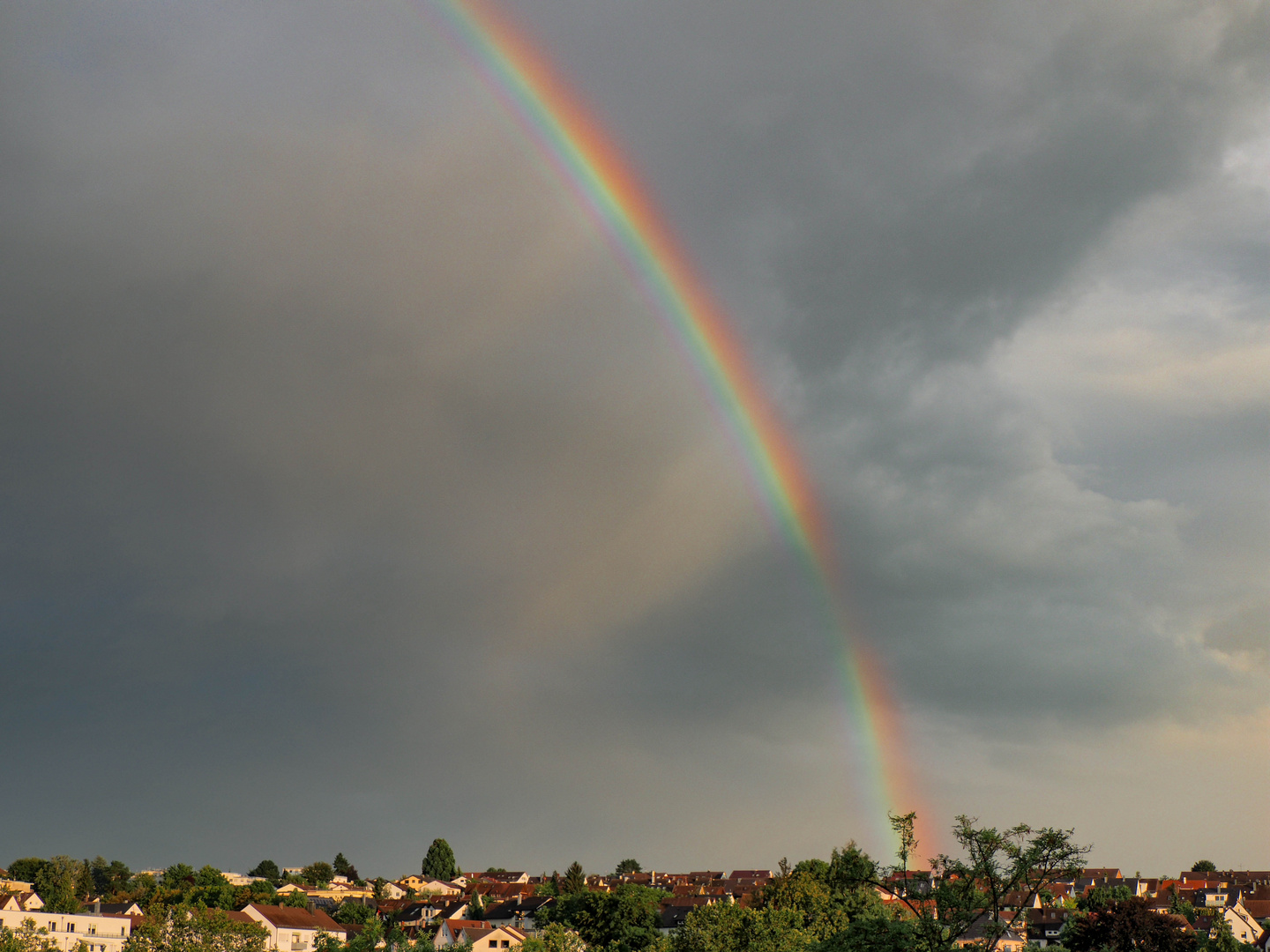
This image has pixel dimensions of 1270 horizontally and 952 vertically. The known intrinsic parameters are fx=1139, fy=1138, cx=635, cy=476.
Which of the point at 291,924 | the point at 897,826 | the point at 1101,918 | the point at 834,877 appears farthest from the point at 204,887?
the point at 897,826

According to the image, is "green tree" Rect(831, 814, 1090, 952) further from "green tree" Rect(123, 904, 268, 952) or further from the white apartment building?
the white apartment building

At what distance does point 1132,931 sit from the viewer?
103438 millimetres

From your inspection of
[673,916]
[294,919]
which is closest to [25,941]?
[294,919]

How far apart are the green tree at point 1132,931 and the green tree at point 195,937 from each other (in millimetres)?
76488

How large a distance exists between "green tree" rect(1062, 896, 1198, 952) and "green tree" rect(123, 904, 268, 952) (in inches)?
3011

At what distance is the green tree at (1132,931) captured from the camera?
4035 inches

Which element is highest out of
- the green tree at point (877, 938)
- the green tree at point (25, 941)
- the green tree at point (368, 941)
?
the green tree at point (877, 938)

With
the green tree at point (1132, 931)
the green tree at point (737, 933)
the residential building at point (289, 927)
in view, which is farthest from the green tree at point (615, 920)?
the green tree at point (1132, 931)

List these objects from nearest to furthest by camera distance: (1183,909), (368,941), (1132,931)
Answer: (1132,931) < (368,941) < (1183,909)

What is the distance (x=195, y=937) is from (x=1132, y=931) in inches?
3243

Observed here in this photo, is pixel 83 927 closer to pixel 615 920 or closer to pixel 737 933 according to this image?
pixel 615 920

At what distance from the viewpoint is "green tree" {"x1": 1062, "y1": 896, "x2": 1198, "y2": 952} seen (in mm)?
102500

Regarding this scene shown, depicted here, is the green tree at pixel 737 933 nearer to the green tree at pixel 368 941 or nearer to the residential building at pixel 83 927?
the green tree at pixel 368 941

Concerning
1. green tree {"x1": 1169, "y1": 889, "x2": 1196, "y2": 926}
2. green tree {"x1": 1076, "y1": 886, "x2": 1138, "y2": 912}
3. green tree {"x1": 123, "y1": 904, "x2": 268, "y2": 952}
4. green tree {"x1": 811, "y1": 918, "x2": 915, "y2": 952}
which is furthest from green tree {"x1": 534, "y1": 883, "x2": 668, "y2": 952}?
green tree {"x1": 811, "y1": 918, "x2": 915, "y2": 952}
